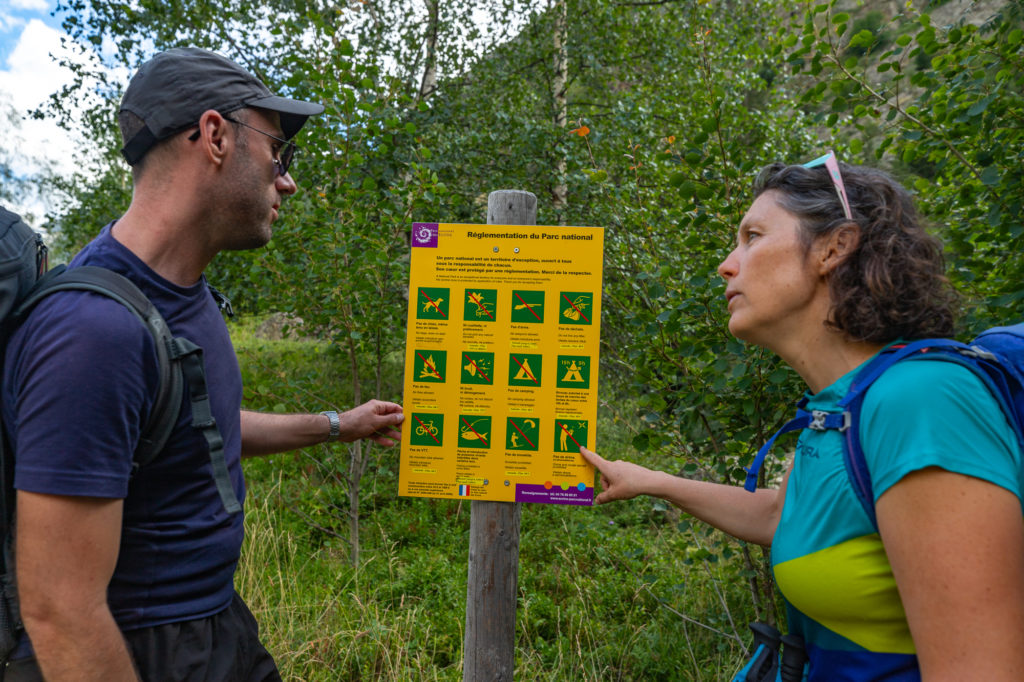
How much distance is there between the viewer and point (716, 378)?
260 centimetres

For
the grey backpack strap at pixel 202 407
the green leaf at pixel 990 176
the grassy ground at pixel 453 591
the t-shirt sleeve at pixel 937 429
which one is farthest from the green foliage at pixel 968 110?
the grey backpack strap at pixel 202 407

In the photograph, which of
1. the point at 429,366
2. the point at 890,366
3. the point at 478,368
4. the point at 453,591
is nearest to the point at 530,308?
the point at 478,368

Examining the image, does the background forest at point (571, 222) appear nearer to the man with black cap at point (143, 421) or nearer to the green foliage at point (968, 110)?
the green foliage at point (968, 110)

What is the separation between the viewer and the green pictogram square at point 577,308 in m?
2.06

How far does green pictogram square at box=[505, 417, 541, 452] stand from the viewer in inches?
81.4

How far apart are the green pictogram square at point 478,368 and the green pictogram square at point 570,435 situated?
0.84ft

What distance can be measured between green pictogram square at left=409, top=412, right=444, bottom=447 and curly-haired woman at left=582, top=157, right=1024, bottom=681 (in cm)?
97

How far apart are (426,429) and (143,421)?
3.04ft

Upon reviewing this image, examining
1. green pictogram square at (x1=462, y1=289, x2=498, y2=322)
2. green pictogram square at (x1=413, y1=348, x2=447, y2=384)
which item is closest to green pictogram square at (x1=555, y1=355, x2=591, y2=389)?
green pictogram square at (x1=462, y1=289, x2=498, y2=322)

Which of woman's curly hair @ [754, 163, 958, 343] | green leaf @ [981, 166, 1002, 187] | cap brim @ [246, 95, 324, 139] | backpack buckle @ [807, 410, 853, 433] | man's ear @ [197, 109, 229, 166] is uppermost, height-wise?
green leaf @ [981, 166, 1002, 187]

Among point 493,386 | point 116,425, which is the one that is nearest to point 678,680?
point 493,386

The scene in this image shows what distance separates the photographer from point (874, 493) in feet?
3.64

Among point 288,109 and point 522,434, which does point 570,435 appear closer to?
point 522,434

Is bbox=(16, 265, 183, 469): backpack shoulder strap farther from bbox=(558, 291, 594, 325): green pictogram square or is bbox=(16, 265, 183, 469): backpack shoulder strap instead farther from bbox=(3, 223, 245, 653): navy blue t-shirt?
bbox=(558, 291, 594, 325): green pictogram square
